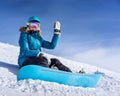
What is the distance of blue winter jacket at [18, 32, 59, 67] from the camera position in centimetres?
815

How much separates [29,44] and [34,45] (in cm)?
13

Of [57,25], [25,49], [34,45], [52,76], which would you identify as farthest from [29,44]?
[52,76]

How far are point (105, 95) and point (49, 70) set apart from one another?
139 cm

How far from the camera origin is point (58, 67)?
8.18 m

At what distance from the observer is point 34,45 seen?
839 cm

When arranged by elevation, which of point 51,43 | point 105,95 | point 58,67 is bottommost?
point 105,95

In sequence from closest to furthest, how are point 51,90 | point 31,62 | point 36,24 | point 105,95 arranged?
point 51,90, point 105,95, point 31,62, point 36,24

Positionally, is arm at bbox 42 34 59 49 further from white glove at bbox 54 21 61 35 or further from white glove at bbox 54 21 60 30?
white glove at bbox 54 21 60 30

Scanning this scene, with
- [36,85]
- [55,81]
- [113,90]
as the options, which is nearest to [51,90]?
[36,85]

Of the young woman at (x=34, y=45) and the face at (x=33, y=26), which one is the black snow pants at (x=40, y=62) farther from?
the face at (x=33, y=26)

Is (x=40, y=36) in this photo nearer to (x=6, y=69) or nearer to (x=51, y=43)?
(x=51, y=43)

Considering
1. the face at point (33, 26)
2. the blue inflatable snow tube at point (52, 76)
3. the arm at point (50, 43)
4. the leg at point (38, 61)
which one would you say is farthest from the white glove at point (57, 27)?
the blue inflatable snow tube at point (52, 76)

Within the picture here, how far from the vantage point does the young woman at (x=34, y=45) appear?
790 cm

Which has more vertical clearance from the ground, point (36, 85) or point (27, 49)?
point (27, 49)
